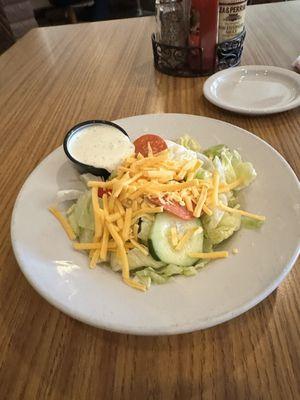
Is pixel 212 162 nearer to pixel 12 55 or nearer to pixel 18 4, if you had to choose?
pixel 12 55

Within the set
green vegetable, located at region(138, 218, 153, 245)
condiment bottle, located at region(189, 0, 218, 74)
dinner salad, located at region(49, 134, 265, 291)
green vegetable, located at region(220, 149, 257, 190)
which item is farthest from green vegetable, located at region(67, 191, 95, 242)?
condiment bottle, located at region(189, 0, 218, 74)

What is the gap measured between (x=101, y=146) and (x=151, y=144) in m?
0.16

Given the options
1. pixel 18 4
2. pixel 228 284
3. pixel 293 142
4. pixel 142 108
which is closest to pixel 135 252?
pixel 228 284

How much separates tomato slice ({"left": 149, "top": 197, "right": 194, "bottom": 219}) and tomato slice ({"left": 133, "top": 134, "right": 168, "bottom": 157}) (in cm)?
21

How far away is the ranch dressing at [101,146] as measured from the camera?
0.98 meters

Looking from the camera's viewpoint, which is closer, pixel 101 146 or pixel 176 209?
pixel 176 209

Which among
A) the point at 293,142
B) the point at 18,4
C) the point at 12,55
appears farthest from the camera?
the point at 18,4

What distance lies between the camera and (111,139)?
41.0 inches

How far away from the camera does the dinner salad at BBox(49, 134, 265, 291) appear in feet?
2.43

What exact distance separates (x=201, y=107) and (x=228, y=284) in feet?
2.92

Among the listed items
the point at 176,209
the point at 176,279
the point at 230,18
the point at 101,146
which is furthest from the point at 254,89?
the point at 176,279

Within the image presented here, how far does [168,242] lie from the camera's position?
2.47 ft

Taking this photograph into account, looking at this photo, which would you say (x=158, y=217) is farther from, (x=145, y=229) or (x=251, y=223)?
(x=251, y=223)

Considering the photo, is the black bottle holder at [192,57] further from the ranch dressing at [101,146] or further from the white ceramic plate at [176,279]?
the white ceramic plate at [176,279]
